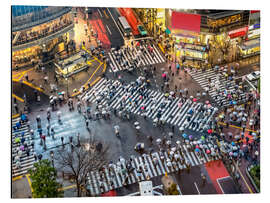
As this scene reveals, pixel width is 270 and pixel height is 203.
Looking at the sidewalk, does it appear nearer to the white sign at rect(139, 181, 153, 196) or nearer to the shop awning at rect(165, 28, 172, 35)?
the white sign at rect(139, 181, 153, 196)

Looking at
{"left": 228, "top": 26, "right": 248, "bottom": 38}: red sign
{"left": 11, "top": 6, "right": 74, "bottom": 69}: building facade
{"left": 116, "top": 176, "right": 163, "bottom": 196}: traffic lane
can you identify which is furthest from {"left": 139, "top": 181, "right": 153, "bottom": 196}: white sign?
{"left": 228, "top": 26, "right": 248, "bottom": 38}: red sign

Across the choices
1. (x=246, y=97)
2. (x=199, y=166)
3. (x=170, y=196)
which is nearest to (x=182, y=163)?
(x=199, y=166)

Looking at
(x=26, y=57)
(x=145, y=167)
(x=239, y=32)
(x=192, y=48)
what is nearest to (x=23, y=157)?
(x=145, y=167)

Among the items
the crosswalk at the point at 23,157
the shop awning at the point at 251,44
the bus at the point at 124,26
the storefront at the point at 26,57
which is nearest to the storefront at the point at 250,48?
the shop awning at the point at 251,44

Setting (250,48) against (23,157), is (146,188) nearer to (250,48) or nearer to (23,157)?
(23,157)

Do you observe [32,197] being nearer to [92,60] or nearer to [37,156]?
[37,156]

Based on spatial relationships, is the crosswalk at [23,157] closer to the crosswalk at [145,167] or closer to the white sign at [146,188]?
the crosswalk at [145,167]
